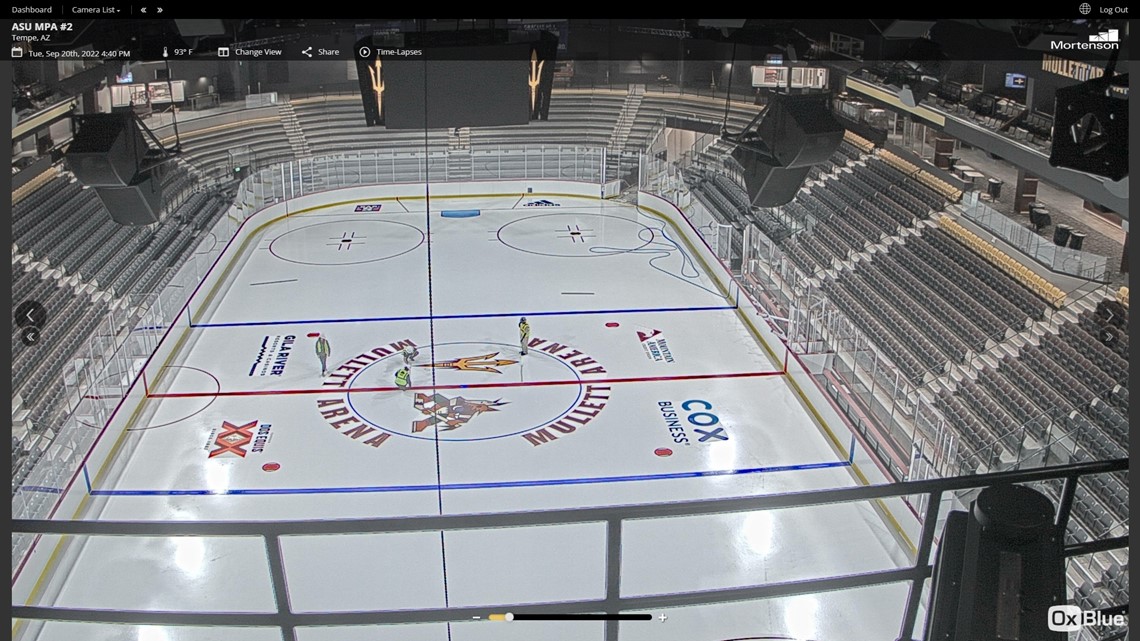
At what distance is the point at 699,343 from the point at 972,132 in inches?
169

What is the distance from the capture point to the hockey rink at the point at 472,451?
6.75 meters

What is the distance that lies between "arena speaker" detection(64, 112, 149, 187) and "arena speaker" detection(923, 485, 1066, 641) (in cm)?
634

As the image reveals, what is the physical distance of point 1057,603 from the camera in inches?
65.4

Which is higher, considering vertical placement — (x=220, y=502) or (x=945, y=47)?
(x=945, y=47)

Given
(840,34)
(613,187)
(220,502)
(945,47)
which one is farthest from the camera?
(613,187)

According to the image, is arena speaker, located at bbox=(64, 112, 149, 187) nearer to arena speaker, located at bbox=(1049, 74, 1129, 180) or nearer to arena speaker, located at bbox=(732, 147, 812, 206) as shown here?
arena speaker, located at bbox=(732, 147, 812, 206)

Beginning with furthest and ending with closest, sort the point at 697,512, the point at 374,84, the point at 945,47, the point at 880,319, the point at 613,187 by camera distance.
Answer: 1. the point at 613,187
2. the point at 945,47
3. the point at 880,319
4. the point at 374,84
5. the point at 697,512

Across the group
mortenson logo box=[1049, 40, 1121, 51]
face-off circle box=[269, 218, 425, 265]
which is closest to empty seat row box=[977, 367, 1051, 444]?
mortenson logo box=[1049, 40, 1121, 51]

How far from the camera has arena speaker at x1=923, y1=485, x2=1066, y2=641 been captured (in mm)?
1649

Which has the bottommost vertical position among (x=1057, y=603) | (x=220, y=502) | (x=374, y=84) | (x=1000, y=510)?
(x=220, y=502)

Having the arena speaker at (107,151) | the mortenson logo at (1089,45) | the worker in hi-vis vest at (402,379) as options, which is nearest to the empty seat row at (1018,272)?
the worker in hi-vis vest at (402,379)

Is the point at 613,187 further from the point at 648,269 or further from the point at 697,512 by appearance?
the point at 697,512

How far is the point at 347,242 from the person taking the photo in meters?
16.1

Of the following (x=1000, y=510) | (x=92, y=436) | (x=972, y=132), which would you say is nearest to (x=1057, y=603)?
(x=1000, y=510)
